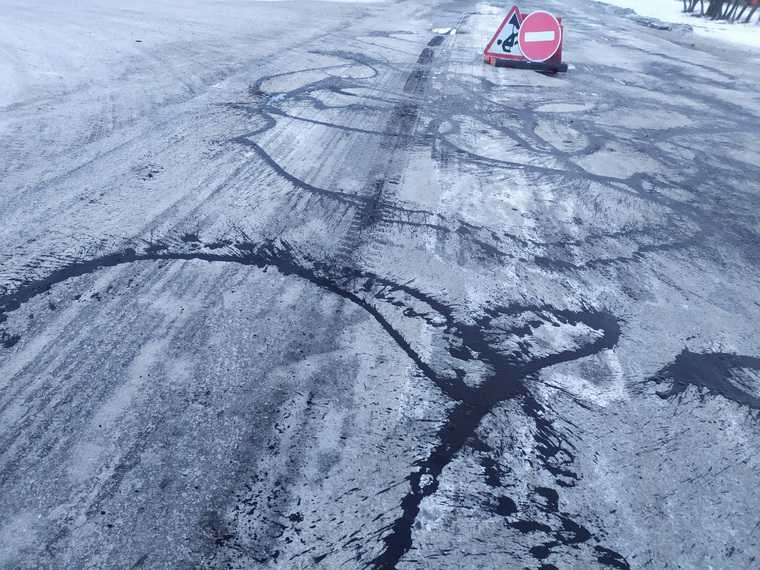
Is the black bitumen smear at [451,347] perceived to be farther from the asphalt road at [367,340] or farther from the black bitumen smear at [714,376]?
the black bitumen smear at [714,376]

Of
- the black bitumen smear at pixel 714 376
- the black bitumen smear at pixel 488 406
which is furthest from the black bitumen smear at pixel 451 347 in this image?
the black bitumen smear at pixel 714 376

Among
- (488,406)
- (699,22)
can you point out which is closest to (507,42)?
(488,406)

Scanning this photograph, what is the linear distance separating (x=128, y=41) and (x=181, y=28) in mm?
1791

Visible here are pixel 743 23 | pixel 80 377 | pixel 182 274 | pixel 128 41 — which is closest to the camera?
pixel 80 377

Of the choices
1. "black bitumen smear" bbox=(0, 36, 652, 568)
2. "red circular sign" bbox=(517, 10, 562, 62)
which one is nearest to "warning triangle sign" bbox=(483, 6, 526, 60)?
"red circular sign" bbox=(517, 10, 562, 62)

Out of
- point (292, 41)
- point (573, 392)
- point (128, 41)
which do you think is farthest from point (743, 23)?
point (573, 392)

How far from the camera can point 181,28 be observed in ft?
31.2

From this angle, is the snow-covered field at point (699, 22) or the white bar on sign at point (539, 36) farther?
the snow-covered field at point (699, 22)

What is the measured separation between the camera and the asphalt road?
1633mm

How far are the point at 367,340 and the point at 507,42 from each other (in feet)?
25.6

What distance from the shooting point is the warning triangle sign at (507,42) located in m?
8.11

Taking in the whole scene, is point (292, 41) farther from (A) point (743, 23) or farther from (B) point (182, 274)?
(A) point (743, 23)

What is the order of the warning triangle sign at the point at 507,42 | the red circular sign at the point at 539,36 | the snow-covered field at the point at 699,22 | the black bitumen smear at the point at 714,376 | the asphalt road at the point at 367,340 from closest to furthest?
the asphalt road at the point at 367,340
the black bitumen smear at the point at 714,376
the red circular sign at the point at 539,36
the warning triangle sign at the point at 507,42
the snow-covered field at the point at 699,22

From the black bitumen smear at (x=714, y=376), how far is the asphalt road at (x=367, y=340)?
0.04 feet
